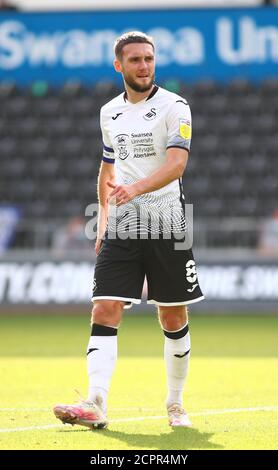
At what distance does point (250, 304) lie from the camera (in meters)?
17.7

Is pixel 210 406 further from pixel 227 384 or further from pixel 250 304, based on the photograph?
pixel 250 304

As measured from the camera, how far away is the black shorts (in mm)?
6914

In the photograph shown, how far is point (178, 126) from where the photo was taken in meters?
6.85

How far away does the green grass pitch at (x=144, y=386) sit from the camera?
6.40 m

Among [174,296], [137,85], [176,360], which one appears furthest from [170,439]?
[137,85]

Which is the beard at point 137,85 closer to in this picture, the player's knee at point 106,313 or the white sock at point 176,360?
the player's knee at point 106,313

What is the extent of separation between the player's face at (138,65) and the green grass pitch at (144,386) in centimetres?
209

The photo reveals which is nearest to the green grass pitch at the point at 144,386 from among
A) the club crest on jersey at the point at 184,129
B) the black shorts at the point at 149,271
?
the black shorts at the point at 149,271

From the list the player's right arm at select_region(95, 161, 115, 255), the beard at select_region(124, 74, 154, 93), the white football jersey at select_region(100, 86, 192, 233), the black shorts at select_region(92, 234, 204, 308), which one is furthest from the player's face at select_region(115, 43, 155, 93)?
the black shorts at select_region(92, 234, 204, 308)

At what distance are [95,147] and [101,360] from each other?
1862 centimetres

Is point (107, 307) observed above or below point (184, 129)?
below

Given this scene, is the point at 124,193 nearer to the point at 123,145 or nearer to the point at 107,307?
the point at 123,145

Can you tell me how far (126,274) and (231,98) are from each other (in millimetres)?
18991
